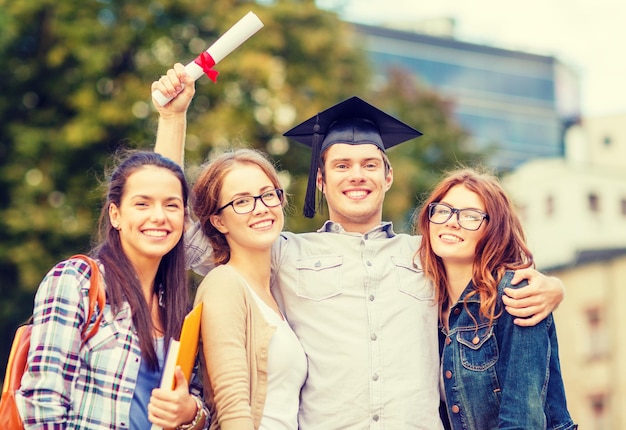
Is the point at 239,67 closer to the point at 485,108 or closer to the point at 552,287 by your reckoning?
the point at 552,287

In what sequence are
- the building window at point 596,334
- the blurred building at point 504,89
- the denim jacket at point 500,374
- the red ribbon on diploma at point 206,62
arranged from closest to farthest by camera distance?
the denim jacket at point 500,374, the red ribbon on diploma at point 206,62, the building window at point 596,334, the blurred building at point 504,89

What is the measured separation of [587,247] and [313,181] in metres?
32.0

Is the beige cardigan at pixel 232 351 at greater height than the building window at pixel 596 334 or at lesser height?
lesser

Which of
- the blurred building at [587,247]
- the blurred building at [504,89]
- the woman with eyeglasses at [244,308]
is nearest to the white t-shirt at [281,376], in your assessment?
the woman with eyeglasses at [244,308]

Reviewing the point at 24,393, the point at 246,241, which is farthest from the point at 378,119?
the point at 24,393

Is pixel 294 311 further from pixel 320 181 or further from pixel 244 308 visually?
pixel 320 181

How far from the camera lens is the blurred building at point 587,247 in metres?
30.4

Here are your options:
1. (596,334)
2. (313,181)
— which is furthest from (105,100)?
(596,334)

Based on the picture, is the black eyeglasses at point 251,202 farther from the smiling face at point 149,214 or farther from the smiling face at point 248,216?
the smiling face at point 149,214

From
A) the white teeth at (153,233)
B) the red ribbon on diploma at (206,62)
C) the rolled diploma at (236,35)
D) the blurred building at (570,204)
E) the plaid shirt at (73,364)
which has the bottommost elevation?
the plaid shirt at (73,364)

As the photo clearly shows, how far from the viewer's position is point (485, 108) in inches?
2088

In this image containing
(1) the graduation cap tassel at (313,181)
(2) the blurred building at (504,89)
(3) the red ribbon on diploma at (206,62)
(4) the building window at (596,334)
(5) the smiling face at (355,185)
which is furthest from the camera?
(2) the blurred building at (504,89)

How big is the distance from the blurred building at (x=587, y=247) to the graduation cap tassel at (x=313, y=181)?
17.9 meters

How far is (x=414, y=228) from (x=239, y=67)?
11304mm
